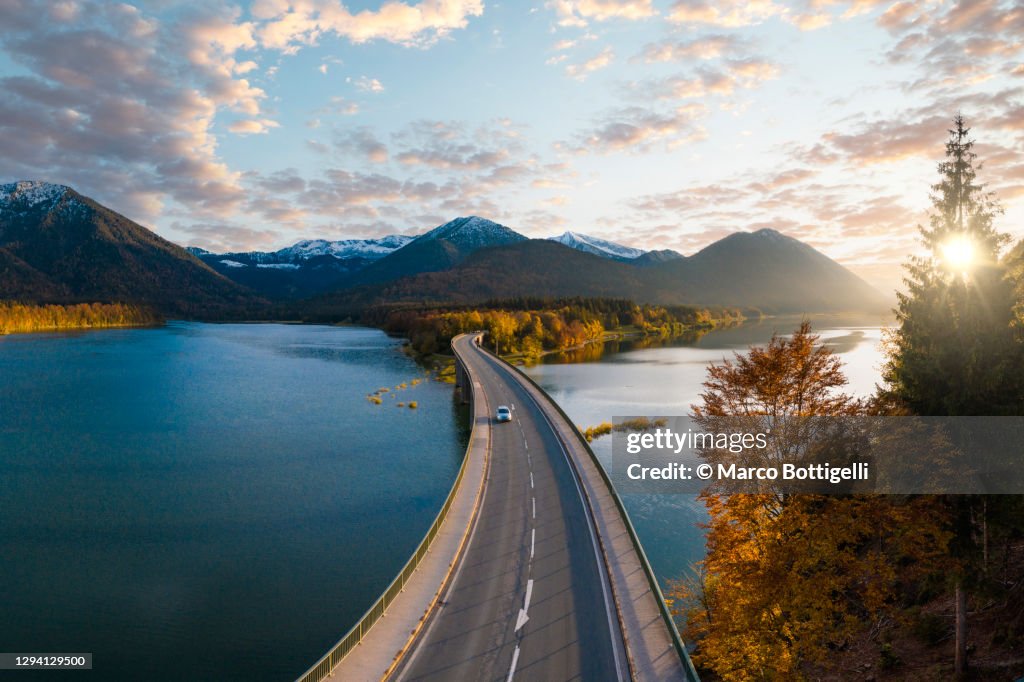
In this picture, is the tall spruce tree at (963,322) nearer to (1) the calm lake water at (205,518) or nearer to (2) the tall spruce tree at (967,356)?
(2) the tall spruce tree at (967,356)

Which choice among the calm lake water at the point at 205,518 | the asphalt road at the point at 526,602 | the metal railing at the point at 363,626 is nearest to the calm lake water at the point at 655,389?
the asphalt road at the point at 526,602

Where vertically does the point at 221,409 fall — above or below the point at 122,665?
above

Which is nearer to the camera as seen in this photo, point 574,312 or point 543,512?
point 543,512

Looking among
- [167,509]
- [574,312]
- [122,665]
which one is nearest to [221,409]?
[167,509]

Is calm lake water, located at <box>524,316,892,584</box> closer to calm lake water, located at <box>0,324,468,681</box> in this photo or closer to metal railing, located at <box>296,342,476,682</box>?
metal railing, located at <box>296,342,476,682</box>

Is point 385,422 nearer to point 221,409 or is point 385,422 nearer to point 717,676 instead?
point 221,409
